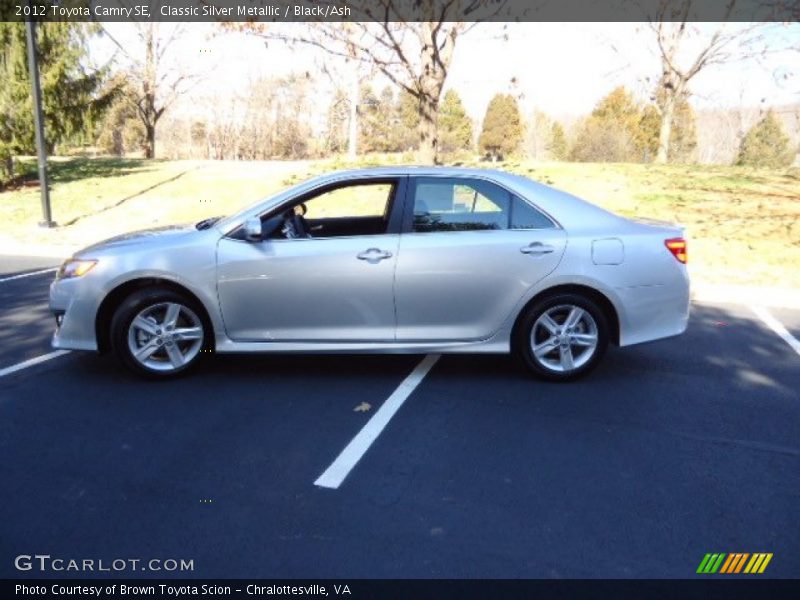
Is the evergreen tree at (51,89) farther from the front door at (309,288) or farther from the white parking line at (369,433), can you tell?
the white parking line at (369,433)

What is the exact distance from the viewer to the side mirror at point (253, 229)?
4.49 metres

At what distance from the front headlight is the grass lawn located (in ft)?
25.3

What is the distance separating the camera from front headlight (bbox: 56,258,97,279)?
4574 millimetres

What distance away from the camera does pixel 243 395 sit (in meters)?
4.48

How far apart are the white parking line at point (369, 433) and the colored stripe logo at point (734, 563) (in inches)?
67.7

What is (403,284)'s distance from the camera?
4.54m

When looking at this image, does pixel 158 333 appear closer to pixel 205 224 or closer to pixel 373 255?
pixel 205 224

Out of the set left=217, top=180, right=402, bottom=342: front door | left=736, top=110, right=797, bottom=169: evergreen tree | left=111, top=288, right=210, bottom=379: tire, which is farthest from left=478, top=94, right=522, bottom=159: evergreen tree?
left=111, top=288, right=210, bottom=379: tire

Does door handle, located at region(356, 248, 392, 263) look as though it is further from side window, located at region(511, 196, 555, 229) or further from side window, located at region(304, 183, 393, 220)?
side window, located at region(511, 196, 555, 229)

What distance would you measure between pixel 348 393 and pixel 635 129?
51422 millimetres

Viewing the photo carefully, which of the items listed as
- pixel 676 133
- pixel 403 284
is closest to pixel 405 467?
pixel 403 284

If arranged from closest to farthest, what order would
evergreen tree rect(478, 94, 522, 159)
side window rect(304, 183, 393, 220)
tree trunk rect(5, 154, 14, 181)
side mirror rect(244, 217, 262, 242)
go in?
side mirror rect(244, 217, 262, 242)
side window rect(304, 183, 393, 220)
tree trunk rect(5, 154, 14, 181)
evergreen tree rect(478, 94, 522, 159)

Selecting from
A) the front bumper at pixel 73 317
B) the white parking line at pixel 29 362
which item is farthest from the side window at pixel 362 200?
the white parking line at pixel 29 362

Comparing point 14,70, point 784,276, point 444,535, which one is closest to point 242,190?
point 14,70
